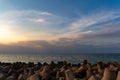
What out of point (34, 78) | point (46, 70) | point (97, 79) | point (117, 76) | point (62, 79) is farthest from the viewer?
point (46, 70)

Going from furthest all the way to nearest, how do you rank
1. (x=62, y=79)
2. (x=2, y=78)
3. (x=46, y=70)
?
(x=46, y=70) < (x=2, y=78) < (x=62, y=79)

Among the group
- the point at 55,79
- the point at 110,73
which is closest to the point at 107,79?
the point at 110,73

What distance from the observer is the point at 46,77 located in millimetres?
11016

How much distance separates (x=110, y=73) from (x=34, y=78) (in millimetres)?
2373

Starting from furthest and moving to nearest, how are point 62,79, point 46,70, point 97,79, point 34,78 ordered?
point 46,70
point 62,79
point 34,78
point 97,79

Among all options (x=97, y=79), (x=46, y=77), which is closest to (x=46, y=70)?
(x=46, y=77)

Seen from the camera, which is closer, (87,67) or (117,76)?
(117,76)

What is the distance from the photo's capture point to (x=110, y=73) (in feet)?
26.9

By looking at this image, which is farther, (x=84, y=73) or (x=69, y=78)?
(x=84, y=73)

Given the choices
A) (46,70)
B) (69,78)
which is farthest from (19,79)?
(69,78)

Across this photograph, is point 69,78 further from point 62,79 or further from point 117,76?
point 117,76

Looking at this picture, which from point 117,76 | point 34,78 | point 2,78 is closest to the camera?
point 117,76

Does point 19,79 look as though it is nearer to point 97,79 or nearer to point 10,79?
point 10,79

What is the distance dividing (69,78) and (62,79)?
1.46 ft
